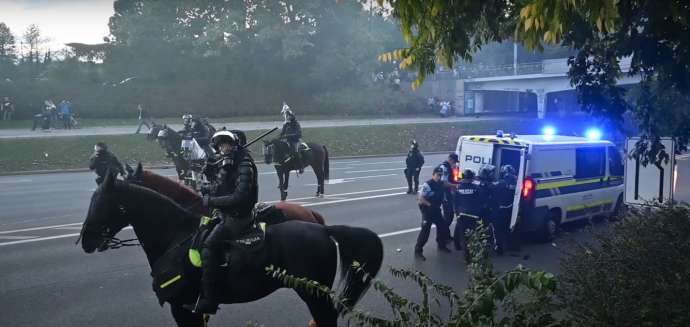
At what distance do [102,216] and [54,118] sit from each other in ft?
113

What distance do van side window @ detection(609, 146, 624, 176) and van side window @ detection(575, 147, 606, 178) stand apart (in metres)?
0.28

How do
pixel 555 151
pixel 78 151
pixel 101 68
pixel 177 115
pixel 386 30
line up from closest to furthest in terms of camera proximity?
pixel 555 151, pixel 78 151, pixel 177 115, pixel 101 68, pixel 386 30

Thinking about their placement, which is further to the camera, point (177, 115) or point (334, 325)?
point (177, 115)

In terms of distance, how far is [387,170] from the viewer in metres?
28.1

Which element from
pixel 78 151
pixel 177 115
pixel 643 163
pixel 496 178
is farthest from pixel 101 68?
pixel 643 163

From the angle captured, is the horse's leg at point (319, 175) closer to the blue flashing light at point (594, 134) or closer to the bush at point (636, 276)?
the blue flashing light at point (594, 134)

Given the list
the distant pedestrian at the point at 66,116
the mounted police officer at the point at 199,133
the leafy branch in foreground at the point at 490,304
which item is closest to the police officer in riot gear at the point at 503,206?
the leafy branch in foreground at the point at 490,304

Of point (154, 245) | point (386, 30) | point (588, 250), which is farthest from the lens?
point (386, 30)

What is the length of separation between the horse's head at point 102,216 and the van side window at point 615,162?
11196 mm

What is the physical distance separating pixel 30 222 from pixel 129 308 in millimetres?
8116

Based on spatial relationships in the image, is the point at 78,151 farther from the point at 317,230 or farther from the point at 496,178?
the point at 317,230

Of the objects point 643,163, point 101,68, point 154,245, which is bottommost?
point 154,245

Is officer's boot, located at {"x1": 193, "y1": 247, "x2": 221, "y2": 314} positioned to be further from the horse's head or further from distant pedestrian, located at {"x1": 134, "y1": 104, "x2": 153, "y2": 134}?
distant pedestrian, located at {"x1": 134, "y1": 104, "x2": 153, "y2": 134}

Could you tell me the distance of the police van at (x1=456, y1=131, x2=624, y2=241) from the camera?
12.2 metres
